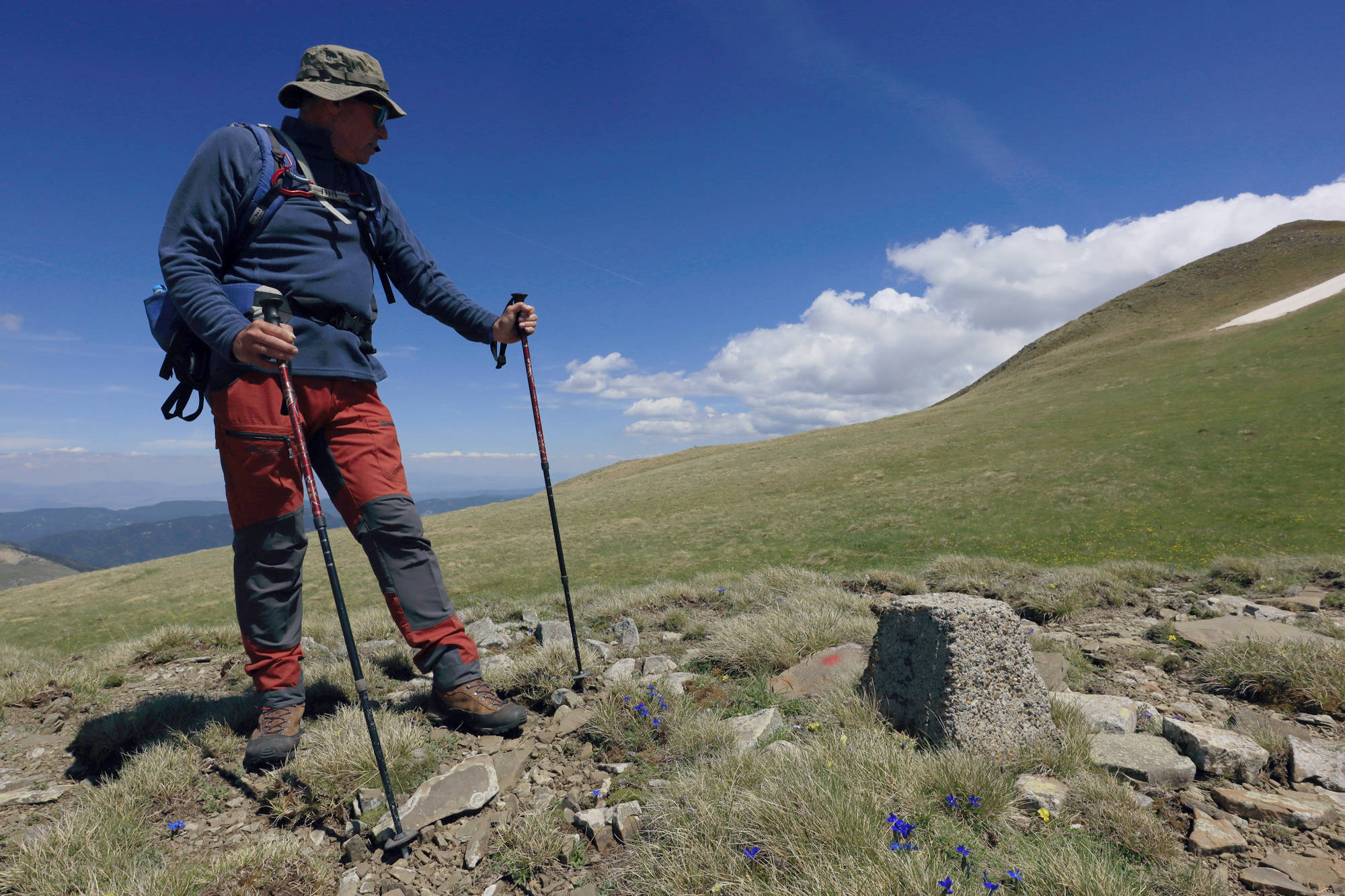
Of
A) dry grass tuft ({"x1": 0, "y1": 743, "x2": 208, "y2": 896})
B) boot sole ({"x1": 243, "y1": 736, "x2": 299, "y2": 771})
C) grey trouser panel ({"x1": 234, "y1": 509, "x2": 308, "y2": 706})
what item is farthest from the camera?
grey trouser panel ({"x1": 234, "y1": 509, "x2": 308, "y2": 706})

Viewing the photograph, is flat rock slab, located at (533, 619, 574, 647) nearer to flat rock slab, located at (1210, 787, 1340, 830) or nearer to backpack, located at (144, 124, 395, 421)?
backpack, located at (144, 124, 395, 421)

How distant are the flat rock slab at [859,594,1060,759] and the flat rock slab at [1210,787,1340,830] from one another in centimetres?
73

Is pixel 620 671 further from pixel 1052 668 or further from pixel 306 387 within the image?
pixel 1052 668

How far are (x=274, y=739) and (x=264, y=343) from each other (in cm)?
236

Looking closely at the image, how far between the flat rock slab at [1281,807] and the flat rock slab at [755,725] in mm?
2185

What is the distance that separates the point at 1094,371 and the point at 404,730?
163 ft

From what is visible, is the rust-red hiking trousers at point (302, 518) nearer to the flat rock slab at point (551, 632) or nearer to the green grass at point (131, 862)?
the green grass at point (131, 862)

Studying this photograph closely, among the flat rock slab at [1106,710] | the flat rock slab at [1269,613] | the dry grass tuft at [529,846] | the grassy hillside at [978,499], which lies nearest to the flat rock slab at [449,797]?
the dry grass tuft at [529,846]

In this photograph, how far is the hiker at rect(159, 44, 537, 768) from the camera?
3424mm

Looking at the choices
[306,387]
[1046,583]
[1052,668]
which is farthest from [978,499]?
[306,387]

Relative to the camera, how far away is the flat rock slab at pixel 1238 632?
4789mm

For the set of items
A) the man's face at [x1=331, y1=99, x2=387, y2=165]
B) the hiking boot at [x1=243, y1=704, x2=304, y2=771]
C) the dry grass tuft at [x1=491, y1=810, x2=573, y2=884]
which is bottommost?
the dry grass tuft at [x1=491, y1=810, x2=573, y2=884]

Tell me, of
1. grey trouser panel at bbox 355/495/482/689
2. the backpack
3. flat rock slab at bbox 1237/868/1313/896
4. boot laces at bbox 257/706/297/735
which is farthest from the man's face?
flat rock slab at bbox 1237/868/1313/896

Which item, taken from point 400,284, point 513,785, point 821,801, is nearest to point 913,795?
point 821,801
